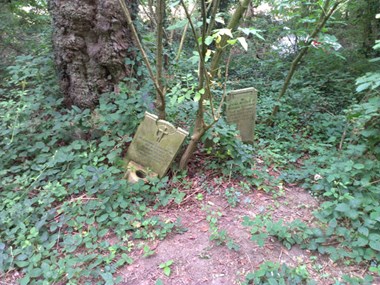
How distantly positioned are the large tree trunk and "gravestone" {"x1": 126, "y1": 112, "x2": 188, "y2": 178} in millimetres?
838

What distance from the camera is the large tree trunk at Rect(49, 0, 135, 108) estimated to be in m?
3.41

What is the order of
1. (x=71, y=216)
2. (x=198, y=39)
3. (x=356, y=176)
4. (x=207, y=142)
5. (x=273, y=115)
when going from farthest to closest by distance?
(x=273, y=115) → (x=207, y=142) → (x=356, y=176) → (x=71, y=216) → (x=198, y=39)

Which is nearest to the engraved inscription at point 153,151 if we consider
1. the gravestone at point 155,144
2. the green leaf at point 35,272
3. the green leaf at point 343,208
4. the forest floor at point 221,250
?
the gravestone at point 155,144

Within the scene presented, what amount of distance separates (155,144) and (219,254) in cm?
135

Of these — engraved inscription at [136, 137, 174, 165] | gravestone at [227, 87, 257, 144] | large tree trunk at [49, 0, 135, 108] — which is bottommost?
engraved inscription at [136, 137, 174, 165]

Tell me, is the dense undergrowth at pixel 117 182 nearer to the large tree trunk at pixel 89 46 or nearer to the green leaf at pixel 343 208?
the green leaf at pixel 343 208

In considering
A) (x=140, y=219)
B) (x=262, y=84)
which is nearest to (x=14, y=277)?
(x=140, y=219)

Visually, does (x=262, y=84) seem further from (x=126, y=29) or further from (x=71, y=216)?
(x=71, y=216)

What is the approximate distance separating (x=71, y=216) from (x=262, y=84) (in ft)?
15.8

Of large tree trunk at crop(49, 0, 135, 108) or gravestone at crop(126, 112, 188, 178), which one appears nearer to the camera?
gravestone at crop(126, 112, 188, 178)

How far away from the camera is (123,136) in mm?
Answer: 3293

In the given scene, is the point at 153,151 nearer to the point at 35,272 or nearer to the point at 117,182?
the point at 117,182

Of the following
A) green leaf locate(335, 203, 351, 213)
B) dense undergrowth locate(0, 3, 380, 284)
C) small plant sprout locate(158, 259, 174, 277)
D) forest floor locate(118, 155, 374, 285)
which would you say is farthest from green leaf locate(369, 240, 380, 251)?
small plant sprout locate(158, 259, 174, 277)

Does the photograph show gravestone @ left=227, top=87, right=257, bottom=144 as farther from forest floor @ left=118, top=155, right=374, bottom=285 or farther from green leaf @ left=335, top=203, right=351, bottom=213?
green leaf @ left=335, top=203, right=351, bottom=213
